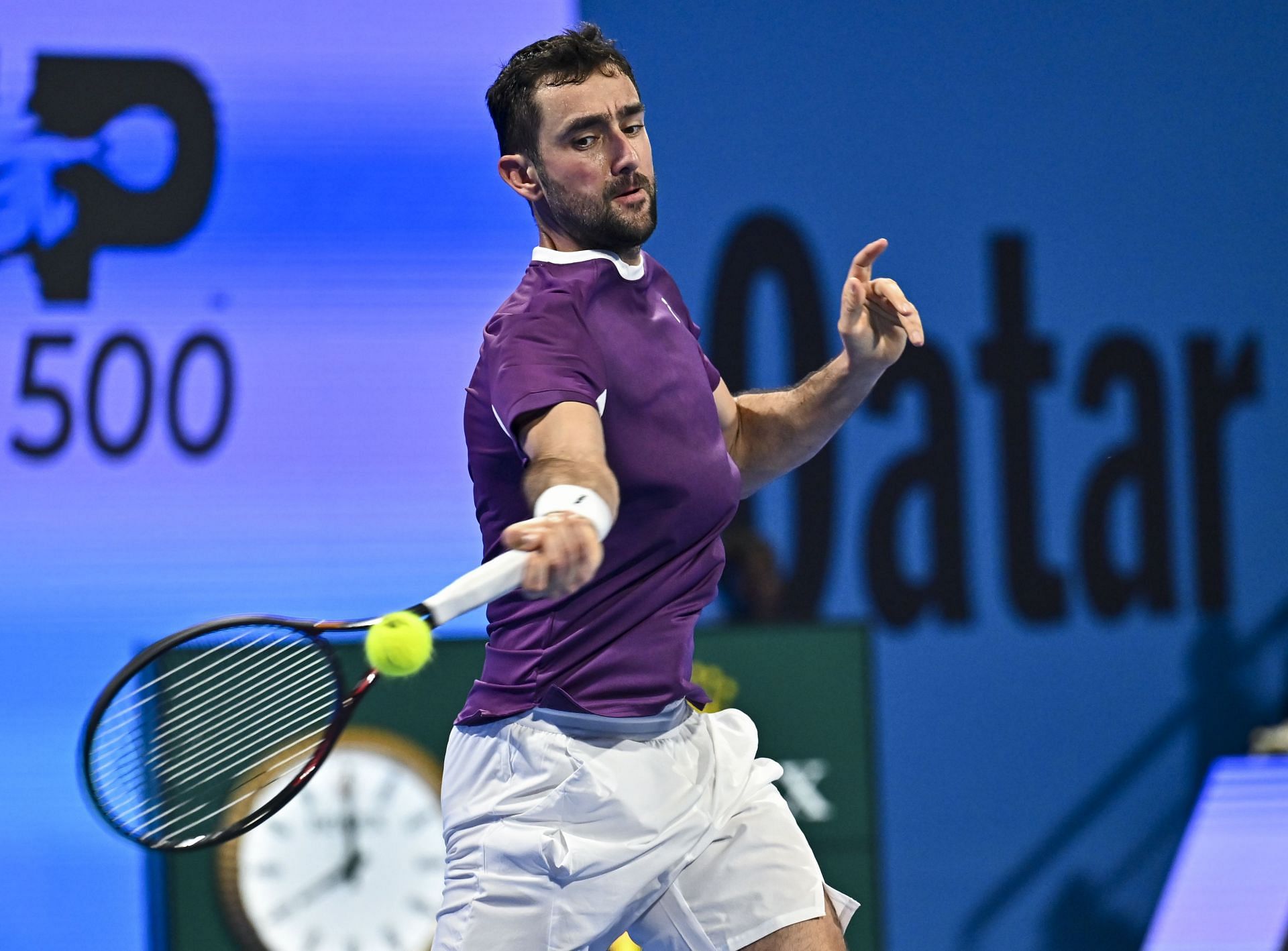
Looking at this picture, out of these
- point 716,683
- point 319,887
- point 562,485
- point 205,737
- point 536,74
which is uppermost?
point 536,74

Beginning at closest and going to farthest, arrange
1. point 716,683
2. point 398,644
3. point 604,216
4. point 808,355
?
point 398,644 < point 604,216 < point 716,683 < point 808,355

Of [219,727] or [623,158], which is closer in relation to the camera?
[623,158]

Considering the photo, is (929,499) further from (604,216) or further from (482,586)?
(482,586)

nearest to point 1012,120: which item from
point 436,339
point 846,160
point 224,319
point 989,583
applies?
point 846,160

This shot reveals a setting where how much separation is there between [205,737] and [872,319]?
119 centimetres

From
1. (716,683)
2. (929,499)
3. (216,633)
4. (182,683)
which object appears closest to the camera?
(216,633)

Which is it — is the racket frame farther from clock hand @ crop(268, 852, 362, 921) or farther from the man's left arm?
clock hand @ crop(268, 852, 362, 921)

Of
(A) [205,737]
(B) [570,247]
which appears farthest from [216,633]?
(B) [570,247]

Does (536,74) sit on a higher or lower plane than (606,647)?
higher

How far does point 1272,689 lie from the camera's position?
532cm

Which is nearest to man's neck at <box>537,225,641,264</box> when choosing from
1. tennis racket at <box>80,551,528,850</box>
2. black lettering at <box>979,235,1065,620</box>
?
tennis racket at <box>80,551,528,850</box>

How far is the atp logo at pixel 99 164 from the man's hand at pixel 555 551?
2.89m

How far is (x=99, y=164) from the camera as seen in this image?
439cm

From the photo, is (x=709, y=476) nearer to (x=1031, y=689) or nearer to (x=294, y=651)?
(x=294, y=651)
